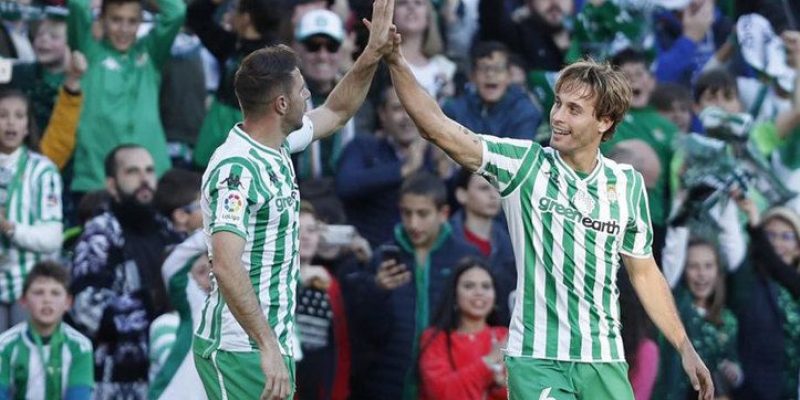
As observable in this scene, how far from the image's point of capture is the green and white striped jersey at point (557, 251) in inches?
313

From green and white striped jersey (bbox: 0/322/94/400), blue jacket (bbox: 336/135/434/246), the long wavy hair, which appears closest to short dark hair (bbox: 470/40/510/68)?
blue jacket (bbox: 336/135/434/246)

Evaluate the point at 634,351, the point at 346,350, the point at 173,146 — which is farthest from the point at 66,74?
the point at 634,351

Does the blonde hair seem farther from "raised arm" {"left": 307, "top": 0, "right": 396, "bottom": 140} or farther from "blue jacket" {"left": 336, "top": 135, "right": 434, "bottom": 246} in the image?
"blue jacket" {"left": 336, "top": 135, "right": 434, "bottom": 246}

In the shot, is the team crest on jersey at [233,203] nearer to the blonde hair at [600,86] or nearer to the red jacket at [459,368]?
the blonde hair at [600,86]

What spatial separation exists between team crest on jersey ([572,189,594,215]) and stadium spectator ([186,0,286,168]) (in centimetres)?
489

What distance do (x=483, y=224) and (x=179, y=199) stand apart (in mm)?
1939

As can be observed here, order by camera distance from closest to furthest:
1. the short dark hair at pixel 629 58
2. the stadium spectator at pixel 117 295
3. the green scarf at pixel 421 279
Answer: the stadium spectator at pixel 117 295
the green scarf at pixel 421 279
the short dark hair at pixel 629 58

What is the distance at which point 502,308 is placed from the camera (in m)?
11.1

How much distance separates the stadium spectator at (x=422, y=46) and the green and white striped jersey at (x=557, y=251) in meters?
5.29

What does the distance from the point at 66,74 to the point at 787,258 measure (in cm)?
499

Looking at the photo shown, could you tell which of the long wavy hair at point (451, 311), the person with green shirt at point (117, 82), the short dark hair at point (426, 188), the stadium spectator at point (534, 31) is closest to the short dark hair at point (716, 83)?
the stadium spectator at point (534, 31)

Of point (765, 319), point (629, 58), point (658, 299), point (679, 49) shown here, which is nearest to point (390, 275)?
point (765, 319)

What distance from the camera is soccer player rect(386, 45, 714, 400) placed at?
26.1ft

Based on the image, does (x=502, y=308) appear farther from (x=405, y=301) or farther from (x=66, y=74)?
(x=66, y=74)
